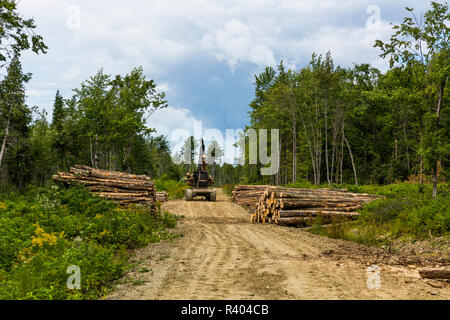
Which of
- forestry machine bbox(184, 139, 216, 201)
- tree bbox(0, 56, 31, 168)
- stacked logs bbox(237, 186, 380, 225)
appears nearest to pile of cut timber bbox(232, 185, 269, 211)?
forestry machine bbox(184, 139, 216, 201)

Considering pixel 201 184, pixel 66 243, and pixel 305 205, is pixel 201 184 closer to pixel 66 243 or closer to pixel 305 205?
pixel 305 205

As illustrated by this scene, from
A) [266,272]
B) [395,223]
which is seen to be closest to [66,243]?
[266,272]

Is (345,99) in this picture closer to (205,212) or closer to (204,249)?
(205,212)

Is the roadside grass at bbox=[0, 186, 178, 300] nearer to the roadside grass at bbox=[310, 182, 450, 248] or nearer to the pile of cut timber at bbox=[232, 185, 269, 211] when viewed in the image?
the roadside grass at bbox=[310, 182, 450, 248]

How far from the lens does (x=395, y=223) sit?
9.85m

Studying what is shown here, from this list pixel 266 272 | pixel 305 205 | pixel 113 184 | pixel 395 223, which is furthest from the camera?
pixel 305 205

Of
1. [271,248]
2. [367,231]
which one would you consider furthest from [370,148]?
[271,248]

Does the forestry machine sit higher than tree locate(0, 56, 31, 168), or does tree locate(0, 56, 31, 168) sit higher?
tree locate(0, 56, 31, 168)

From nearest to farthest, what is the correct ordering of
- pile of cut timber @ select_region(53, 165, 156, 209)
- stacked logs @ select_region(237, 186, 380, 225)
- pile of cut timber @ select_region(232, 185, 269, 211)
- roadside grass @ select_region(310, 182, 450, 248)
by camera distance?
roadside grass @ select_region(310, 182, 450, 248) < pile of cut timber @ select_region(53, 165, 156, 209) < stacked logs @ select_region(237, 186, 380, 225) < pile of cut timber @ select_region(232, 185, 269, 211)

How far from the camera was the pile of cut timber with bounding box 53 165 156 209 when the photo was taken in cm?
1255

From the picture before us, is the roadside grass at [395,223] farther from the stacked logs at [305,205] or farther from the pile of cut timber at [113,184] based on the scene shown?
the pile of cut timber at [113,184]

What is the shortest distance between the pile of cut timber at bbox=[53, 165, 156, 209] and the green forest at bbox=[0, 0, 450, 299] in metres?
0.96

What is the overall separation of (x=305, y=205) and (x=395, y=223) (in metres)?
4.29

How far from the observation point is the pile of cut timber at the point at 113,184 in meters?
12.5
